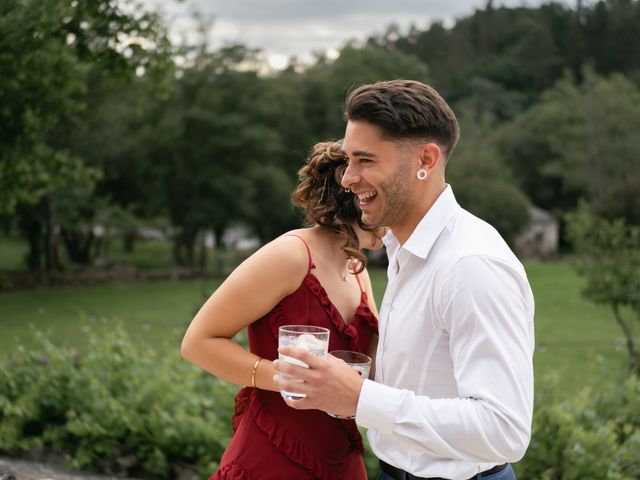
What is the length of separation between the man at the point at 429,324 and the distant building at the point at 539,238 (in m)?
58.3

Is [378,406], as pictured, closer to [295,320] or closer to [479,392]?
[479,392]

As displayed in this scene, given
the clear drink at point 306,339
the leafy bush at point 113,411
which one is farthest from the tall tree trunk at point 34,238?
the clear drink at point 306,339

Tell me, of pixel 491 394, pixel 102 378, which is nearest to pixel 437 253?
pixel 491 394

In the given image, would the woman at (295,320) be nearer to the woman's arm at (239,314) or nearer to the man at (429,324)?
the woman's arm at (239,314)

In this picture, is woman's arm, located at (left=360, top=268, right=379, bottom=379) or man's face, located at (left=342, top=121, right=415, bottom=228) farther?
woman's arm, located at (left=360, top=268, right=379, bottom=379)

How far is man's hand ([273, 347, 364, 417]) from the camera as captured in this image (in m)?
2.07

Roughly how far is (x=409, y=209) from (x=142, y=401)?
4.26 meters

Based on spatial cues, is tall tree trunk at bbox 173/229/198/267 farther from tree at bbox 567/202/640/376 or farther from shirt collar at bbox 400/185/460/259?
shirt collar at bbox 400/185/460/259

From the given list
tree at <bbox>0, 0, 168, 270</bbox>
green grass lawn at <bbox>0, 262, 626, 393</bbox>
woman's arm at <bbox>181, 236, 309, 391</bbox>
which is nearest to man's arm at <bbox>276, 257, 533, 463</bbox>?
woman's arm at <bbox>181, 236, 309, 391</bbox>

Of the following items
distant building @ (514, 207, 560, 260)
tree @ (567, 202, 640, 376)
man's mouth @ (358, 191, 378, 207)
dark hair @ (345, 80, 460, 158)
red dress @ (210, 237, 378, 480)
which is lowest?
distant building @ (514, 207, 560, 260)

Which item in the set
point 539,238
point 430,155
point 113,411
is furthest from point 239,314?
point 539,238

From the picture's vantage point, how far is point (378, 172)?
230 cm

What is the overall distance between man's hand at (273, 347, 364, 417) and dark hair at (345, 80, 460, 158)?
2.11ft

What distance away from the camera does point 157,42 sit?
23.3ft
